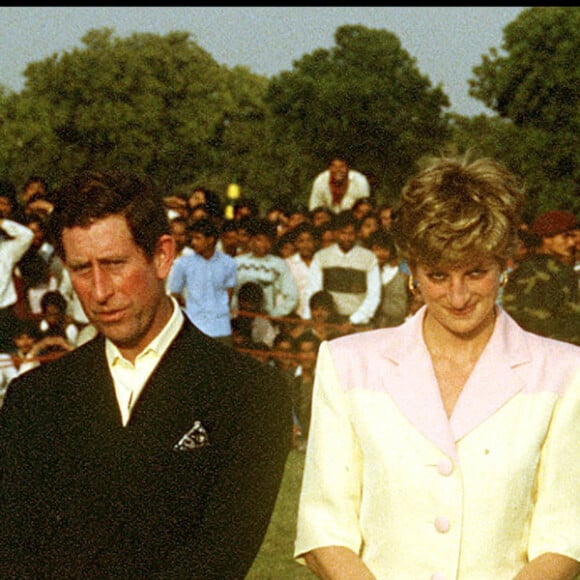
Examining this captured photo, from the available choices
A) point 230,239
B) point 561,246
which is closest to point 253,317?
point 230,239

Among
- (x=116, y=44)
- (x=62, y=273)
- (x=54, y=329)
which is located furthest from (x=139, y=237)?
(x=116, y=44)

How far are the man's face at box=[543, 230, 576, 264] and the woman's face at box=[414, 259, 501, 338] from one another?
24.1 ft

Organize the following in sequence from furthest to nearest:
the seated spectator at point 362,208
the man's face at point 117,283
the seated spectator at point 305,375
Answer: the seated spectator at point 362,208, the seated spectator at point 305,375, the man's face at point 117,283

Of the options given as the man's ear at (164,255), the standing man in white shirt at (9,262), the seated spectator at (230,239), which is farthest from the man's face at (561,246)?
the man's ear at (164,255)

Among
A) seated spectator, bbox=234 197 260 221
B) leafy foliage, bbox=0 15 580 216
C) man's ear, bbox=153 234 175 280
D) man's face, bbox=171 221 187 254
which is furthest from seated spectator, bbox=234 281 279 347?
leafy foliage, bbox=0 15 580 216

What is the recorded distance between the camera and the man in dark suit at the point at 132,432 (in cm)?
347

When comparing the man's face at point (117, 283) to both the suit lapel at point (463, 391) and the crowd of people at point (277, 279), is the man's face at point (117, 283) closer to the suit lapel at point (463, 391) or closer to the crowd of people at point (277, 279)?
the suit lapel at point (463, 391)

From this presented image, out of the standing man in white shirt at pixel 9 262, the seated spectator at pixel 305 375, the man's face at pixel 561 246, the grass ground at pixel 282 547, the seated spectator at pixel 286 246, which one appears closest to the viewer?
the grass ground at pixel 282 547

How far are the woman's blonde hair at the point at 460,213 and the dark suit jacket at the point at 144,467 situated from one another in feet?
2.07

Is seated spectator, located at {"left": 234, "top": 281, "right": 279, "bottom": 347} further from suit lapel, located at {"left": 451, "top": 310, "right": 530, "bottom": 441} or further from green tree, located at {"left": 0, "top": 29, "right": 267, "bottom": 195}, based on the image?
green tree, located at {"left": 0, "top": 29, "right": 267, "bottom": 195}

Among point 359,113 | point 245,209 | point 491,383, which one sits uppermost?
point 359,113

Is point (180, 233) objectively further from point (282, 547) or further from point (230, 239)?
point (282, 547)

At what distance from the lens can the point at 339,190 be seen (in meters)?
14.9

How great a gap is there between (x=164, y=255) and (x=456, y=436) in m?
0.96
